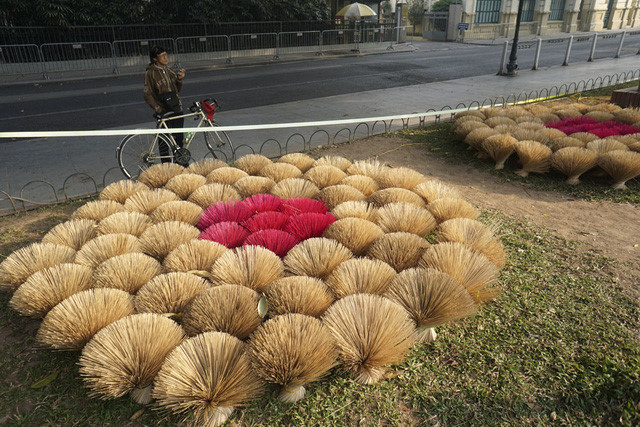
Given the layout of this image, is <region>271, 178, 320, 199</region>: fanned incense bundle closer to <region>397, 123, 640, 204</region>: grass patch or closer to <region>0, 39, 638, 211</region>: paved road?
<region>0, 39, 638, 211</region>: paved road

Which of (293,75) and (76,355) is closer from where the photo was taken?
(76,355)

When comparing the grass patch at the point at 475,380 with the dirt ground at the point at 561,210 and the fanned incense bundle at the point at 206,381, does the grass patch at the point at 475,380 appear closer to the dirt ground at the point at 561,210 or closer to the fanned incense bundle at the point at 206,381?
the fanned incense bundle at the point at 206,381

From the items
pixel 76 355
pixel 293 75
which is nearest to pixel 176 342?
pixel 76 355

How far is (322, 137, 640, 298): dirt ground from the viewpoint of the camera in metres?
3.19

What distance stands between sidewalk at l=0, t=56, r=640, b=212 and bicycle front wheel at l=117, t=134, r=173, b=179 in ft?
0.71

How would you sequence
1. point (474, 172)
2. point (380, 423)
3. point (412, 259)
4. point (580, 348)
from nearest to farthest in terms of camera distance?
1. point (380, 423)
2. point (580, 348)
3. point (412, 259)
4. point (474, 172)

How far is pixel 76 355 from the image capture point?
1.96m

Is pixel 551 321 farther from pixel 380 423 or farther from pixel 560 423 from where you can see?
pixel 380 423

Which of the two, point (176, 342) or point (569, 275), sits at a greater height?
point (176, 342)

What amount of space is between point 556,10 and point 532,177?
36.5 meters

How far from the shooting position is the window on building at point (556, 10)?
33312 mm

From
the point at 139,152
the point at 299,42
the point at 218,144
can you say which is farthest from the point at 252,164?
the point at 299,42

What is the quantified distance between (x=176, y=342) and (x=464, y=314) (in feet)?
4.12

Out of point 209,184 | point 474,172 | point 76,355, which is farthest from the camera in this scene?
point 474,172
